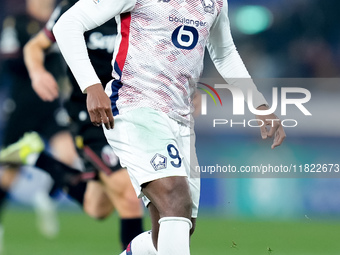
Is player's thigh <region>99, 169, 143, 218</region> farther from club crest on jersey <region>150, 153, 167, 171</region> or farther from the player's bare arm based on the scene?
club crest on jersey <region>150, 153, 167, 171</region>

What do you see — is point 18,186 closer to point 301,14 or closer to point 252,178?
point 252,178

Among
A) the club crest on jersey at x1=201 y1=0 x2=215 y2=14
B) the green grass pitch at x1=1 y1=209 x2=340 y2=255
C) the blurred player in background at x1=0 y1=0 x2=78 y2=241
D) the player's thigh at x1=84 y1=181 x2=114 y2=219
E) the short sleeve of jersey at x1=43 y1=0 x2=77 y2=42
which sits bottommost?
the green grass pitch at x1=1 y1=209 x2=340 y2=255

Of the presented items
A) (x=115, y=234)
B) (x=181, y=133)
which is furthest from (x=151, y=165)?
(x=115, y=234)

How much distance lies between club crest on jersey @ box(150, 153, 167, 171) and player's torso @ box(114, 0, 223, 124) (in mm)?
250

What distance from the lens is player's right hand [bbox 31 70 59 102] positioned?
17.9 ft

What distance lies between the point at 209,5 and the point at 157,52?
1.25 ft

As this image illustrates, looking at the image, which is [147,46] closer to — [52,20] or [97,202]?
[52,20]

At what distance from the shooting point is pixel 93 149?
529 centimetres

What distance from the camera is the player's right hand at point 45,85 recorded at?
5.47m

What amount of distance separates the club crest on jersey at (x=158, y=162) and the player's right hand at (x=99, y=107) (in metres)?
0.24

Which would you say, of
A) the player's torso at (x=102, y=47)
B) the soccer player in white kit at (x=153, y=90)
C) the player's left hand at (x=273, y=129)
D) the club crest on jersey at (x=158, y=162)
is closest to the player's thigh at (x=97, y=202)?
the player's torso at (x=102, y=47)

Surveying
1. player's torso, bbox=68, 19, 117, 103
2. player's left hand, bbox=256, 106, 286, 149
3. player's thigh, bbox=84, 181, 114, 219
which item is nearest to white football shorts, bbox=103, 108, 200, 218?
player's left hand, bbox=256, 106, 286, 149

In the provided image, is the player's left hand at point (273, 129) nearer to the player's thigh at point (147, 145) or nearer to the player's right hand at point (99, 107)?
the player's thigh at point (147, 145)

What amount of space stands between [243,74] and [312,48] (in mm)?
1947
